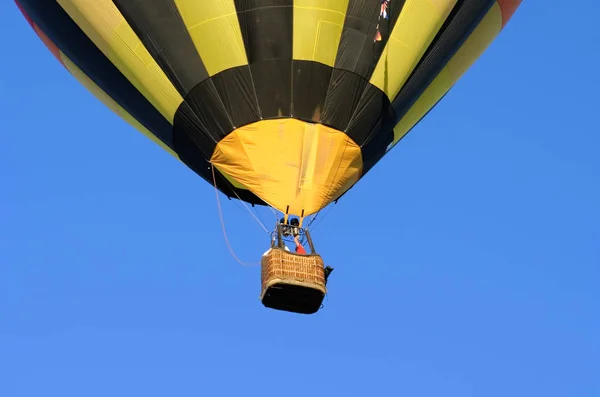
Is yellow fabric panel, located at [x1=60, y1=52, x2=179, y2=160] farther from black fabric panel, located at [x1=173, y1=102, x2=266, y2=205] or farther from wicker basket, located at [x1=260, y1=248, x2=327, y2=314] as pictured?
wicker basket, located at [x1=260, y1=248, x2=327, y2=314]

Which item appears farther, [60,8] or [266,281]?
[60,8]

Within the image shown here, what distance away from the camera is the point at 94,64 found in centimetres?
1795

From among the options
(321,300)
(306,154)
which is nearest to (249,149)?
(306,154)

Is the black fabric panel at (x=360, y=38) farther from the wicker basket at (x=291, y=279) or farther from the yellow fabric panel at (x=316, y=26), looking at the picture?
the wicker basket at (x=291, y=279)

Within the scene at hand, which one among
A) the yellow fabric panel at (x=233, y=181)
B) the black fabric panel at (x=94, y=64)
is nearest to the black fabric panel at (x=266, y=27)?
the yellow fabric panel at (x=233, y=181)

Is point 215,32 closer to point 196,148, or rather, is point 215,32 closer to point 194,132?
point 194,132

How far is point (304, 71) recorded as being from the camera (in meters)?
16.9

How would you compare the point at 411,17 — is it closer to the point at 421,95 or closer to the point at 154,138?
the point at 421,95

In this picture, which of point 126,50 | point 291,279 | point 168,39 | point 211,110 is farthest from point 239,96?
point 291,279

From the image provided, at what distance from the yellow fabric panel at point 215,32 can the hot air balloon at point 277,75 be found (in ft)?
0.03

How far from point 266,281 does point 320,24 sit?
8.86 feet

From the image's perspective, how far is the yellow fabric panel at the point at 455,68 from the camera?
18.2m

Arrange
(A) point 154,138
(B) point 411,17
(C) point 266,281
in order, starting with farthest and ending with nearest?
(A) point 154,138
(B) point 411,17
(C) point 266,281

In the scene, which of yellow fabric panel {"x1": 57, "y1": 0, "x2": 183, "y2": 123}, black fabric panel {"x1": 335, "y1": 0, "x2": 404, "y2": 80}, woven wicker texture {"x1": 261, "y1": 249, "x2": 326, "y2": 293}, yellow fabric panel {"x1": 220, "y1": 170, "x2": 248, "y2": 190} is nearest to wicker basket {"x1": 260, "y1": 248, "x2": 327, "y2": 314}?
woven wicker texture {"x1": 261, "y1": 249, "x2": 326, "y2": 293}
